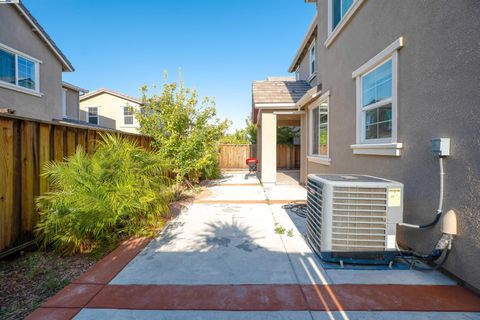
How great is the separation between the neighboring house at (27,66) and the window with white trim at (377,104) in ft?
38.6

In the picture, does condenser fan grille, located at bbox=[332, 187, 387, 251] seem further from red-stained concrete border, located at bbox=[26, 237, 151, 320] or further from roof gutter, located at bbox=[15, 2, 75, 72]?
roof gutter, located at bbox=[15, 2, 75, 72]

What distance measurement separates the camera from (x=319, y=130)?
8000 millimetres

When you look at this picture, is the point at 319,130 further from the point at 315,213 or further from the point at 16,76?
the point at 16,76

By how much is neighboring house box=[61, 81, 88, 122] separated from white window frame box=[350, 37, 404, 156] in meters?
17.1

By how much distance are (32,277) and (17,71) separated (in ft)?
34.4

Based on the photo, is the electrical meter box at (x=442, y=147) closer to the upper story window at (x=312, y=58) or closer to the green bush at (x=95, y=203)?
the green bush at (x=95, y=203)

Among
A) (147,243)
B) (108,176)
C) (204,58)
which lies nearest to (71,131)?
(108,176)

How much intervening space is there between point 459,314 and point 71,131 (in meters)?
5.85

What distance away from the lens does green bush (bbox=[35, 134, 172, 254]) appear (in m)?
3.48

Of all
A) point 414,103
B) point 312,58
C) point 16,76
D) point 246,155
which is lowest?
point 246,155

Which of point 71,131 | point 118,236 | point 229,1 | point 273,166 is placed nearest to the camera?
point 118,236

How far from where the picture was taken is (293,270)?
10.0 ft

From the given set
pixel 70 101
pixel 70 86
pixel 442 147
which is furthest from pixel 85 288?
pixel 70 101

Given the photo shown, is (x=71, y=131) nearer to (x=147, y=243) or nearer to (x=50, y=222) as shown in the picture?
(x=50, y=222)
